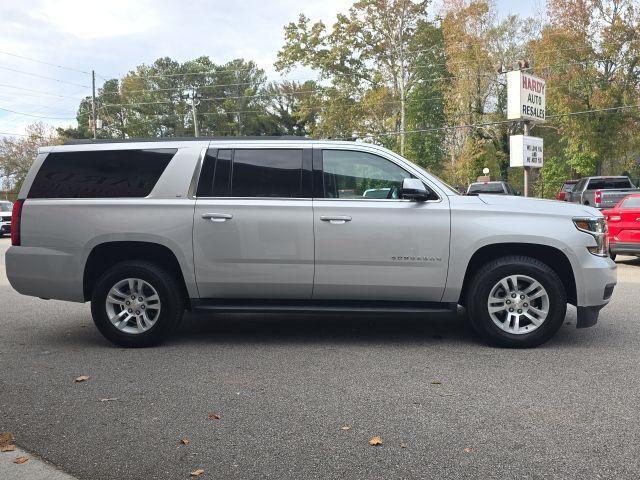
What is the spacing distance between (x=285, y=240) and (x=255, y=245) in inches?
11.4

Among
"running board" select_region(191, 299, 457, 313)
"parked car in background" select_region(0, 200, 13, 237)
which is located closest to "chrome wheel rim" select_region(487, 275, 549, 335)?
"running board" select_region(191, 299, 457, 313)

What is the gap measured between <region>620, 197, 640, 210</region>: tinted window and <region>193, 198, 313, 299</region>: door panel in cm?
881

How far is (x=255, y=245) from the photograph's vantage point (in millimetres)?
5586

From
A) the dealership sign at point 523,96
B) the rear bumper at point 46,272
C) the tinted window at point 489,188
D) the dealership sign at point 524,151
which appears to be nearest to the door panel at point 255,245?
the rear bumper at point 46,272

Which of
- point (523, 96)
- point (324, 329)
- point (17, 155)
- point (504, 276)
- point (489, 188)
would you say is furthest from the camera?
point (17, 155)

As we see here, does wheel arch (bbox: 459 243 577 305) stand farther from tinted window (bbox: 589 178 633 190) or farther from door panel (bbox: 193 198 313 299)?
tinted window (bbox: 589 178 633 190)

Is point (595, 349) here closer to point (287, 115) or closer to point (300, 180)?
point (300, 180)

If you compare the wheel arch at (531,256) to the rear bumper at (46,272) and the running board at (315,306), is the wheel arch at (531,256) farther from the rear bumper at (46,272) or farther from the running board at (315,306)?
the rear bumper at (46,272)

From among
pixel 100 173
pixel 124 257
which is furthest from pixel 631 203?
pixel 100 173

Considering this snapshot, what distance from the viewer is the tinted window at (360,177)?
224 inches

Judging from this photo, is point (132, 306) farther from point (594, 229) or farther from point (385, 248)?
point (594, 229)

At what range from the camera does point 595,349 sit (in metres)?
5.56

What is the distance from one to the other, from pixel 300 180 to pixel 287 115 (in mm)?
61477

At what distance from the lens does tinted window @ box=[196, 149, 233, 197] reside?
5.73 metres
